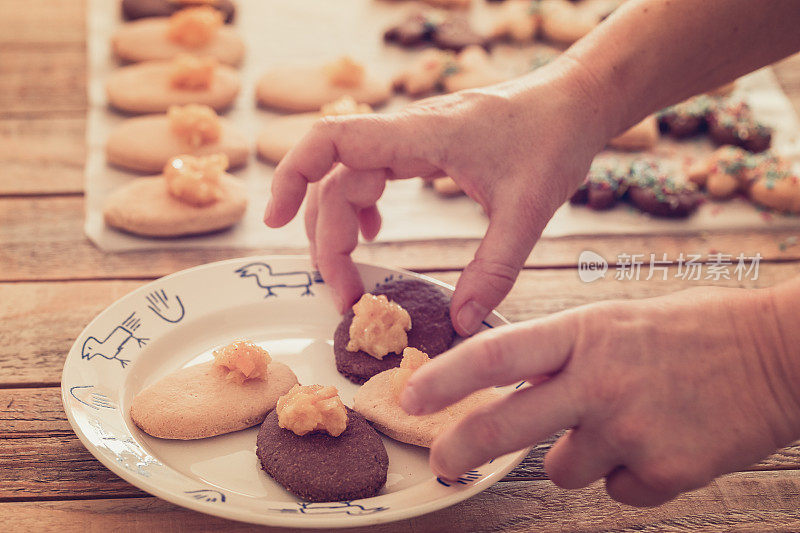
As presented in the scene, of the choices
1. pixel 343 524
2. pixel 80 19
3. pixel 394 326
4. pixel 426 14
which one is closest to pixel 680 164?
pixel 426 14

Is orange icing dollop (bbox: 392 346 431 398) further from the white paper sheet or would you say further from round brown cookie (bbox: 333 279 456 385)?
the white paper sheet

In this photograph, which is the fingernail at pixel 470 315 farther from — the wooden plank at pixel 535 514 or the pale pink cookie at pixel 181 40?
the pale pink cookie at pixel 181 40

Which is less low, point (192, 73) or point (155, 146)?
point (192, 73)

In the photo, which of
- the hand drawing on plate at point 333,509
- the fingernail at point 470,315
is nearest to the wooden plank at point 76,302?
the fingernail at point 470,315

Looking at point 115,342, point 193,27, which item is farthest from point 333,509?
point 193,27

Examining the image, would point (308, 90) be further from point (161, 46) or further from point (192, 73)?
point (161, 46)

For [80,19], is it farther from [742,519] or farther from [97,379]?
[742,519]
